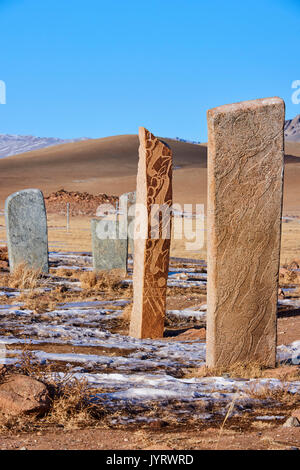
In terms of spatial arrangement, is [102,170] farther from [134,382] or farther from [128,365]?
[134,382]

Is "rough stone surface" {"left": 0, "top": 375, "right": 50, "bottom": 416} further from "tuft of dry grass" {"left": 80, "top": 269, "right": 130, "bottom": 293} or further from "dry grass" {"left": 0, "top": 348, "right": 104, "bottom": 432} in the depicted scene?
"tuft of dry grass" {"left": 80, "top": 269, "right": 130, "bottom": 293}

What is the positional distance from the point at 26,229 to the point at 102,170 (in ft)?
257

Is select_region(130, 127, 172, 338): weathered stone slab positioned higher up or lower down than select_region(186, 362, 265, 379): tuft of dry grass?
higher up

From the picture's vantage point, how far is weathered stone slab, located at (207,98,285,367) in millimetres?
5801

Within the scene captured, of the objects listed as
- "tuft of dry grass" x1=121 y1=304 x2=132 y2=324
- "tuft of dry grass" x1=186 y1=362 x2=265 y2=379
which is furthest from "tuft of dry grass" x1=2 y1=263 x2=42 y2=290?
"tuft of dry grass" x1=186 y1=362 x2=265 y2=379

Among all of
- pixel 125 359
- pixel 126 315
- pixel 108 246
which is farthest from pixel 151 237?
pixel 108 246

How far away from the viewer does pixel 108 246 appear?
1466cm

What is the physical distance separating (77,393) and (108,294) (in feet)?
24.2

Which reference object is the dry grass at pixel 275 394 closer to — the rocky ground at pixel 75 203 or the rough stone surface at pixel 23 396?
the rough stone surface at pixel 23 396

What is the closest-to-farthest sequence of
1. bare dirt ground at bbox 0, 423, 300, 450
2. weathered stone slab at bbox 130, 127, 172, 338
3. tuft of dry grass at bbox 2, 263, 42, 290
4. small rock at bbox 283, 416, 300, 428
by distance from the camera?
bare dirt ground at bbox 0, 423, 300, 450
small rock at bbox 283, 416, 300, 428
weathered stone slab at bbox 130, 127, 172, 338
tuft of dry grass at bbox 2, 263, 42, 290

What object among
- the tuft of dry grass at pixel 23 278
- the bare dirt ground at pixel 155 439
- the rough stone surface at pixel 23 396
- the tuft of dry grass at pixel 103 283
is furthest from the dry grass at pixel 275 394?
the tuft of dry grass at pixel 23 278

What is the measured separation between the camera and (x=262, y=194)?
5910 millimetres

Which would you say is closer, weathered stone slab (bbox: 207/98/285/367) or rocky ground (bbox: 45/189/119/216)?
weathered stone slab (bbox: 207/98/285/367)

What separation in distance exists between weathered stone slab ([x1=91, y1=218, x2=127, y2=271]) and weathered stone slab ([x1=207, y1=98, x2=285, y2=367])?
8650mm
